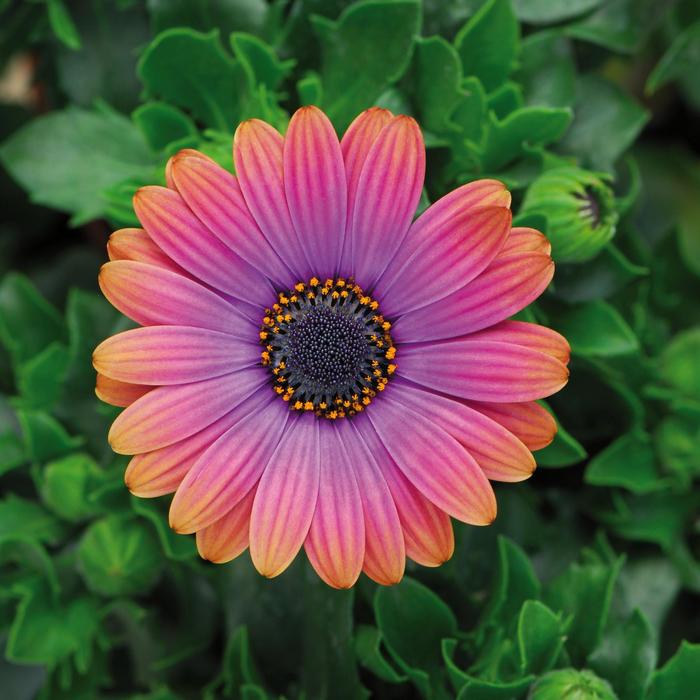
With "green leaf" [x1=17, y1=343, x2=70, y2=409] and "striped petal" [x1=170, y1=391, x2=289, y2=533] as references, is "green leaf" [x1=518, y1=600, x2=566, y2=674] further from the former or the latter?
"green leaf" [x1=17, y1=343, x2=70, y2=409]

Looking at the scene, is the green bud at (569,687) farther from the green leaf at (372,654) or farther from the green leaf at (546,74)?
the green leaf at (546,74)

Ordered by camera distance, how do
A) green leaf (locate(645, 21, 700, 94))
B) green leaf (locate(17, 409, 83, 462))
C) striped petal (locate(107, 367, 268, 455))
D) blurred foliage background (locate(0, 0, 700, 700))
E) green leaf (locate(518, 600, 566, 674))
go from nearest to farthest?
striped petal (locate(107, 367, 268, 455)) → green leaf (locate(518, 600, 566, 674)) → blurred foliage background (locate(0, 0, 700, 700)) → green leaf (locate(17, 409, 83, 462)) → green leaf (locate(645, 21, 700, 94))

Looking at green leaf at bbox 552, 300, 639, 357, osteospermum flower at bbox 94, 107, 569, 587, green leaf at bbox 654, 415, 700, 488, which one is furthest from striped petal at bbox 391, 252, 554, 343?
green leaf at bbox 654, 415, 700, 488

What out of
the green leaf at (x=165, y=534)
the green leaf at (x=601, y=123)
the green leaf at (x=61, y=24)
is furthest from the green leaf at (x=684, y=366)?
the green leaf at (x=61, y=24)

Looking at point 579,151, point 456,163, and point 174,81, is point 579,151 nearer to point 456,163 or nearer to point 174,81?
point 456,163

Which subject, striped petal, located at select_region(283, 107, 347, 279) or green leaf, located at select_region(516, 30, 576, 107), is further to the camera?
green leaf, located at select_region(516, 30, 576, 107)

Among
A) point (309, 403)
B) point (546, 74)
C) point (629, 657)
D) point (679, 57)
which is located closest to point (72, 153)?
point (309, 403)

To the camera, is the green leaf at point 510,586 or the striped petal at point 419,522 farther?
the green leaf at point 510,586
